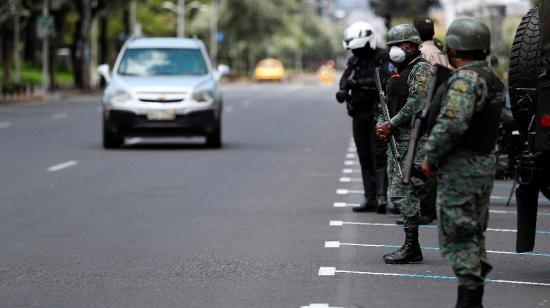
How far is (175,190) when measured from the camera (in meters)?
17.1

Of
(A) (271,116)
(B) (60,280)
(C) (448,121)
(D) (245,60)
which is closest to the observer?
(C) (448,121)

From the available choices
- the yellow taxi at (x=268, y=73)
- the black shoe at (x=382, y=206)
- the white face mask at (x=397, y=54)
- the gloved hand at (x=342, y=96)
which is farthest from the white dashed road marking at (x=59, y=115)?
the yellow taxi at (x=268, y=73)

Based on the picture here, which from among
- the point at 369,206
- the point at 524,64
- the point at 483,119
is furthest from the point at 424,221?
the point at 483,119

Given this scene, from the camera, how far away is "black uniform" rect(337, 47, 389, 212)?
14.5 m

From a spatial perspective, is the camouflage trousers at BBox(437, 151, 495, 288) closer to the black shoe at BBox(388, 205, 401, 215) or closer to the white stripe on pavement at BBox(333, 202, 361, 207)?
the black shoe at BBox(388, 205, 401, 215)

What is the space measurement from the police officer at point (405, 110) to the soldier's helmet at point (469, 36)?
312cm

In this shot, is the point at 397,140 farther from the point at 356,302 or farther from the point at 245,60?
the point at 245,60

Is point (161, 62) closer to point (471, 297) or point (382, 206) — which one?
point (382, 206)

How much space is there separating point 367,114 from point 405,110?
11.2ft

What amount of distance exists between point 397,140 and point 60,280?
296 cm

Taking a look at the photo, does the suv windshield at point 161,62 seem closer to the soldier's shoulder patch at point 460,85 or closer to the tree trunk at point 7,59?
the soldier's shoulder patch at point 460,85

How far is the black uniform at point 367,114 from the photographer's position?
14539 mm

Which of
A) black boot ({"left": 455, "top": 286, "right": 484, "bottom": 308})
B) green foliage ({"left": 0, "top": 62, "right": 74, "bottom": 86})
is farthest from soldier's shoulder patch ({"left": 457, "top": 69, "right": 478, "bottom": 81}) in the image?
green foliage ({"left": 0, "top": 62, "right": 74, "bottom": 86})

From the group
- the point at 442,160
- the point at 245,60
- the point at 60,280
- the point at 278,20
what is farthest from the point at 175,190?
the point at 245,60
